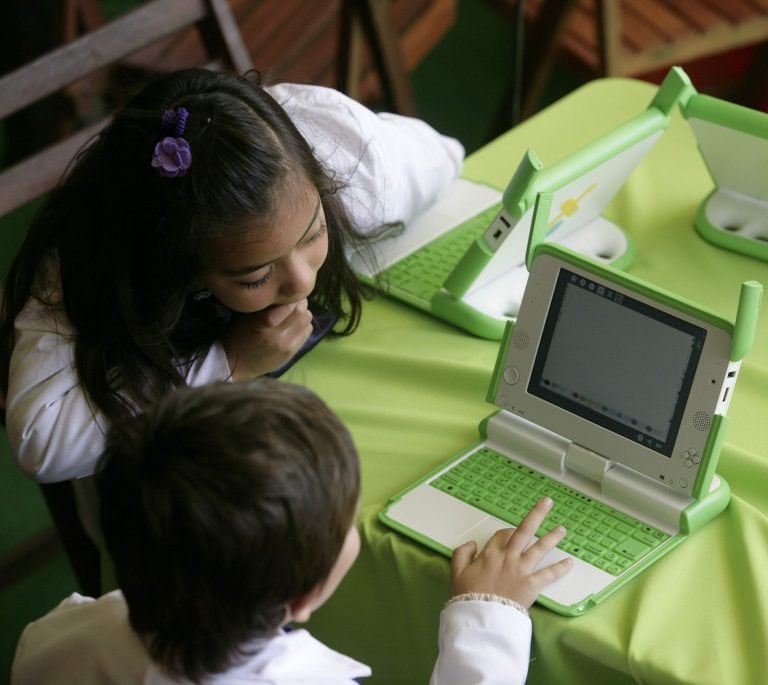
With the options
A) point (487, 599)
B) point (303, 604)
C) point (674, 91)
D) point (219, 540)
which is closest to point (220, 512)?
point (219, 540)

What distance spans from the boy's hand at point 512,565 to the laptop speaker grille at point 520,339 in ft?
0.51

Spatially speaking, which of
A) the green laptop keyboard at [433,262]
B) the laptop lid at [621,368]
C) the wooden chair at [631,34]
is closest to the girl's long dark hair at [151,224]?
the green laptop keyboard at [433,262]

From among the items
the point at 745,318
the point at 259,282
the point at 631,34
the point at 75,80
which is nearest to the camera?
the point at 745,318

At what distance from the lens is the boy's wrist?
90 centimetres

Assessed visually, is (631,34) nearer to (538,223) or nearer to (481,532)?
(538,223)

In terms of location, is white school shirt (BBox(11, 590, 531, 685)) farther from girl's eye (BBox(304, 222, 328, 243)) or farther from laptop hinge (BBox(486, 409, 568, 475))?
girl's eye (BBox(304, 222, 328, 243))

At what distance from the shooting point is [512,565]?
928mm

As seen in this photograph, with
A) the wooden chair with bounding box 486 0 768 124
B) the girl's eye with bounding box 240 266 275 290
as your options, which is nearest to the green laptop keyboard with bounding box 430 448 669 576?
the girl's eye with bounding box 240 266 275 290

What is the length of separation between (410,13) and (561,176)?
53.2 inches

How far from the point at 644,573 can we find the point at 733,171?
0.57m

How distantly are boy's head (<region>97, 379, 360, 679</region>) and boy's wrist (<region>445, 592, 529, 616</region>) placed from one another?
156 millimetres

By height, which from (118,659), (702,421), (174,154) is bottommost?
(118,659)

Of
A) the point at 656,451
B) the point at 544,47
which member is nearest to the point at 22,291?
the point at 656,451

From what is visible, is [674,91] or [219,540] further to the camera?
[674,91]
